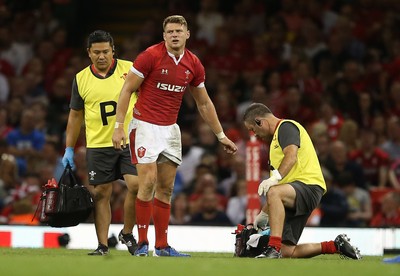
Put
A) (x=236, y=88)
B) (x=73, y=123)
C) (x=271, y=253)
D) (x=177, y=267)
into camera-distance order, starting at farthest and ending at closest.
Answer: (x=236, y=88) < (x=73, y=123) < (x=271, y=253) < (x=177, y=267)

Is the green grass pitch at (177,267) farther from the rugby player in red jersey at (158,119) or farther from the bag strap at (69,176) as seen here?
the bag strap at (69,176)

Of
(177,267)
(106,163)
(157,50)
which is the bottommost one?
(177,267)

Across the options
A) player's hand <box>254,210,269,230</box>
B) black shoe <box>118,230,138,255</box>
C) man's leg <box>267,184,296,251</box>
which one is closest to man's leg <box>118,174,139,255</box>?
black shoe <box>118,230,138,255</box>

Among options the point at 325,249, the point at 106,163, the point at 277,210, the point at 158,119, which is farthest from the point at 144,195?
the point at 325,249

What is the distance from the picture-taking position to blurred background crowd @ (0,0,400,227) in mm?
17391

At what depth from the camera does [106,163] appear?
12141 mm

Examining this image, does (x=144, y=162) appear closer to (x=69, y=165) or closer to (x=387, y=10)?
(x=69, y=165)

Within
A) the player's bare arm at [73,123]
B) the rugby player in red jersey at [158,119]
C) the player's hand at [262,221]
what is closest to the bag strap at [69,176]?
the player's bare arm at [73,123]

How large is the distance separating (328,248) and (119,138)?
2374 mm

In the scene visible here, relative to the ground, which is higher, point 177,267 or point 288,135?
point 288,135

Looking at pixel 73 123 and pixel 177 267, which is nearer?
pixel 177 267

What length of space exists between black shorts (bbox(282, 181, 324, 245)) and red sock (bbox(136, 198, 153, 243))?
1.38 m

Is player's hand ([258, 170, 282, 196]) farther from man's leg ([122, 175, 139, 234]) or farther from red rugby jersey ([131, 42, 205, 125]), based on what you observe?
man's leg ([122, 175, 139, 234])

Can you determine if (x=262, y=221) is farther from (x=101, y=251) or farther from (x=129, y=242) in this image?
(x=101, y=251)
